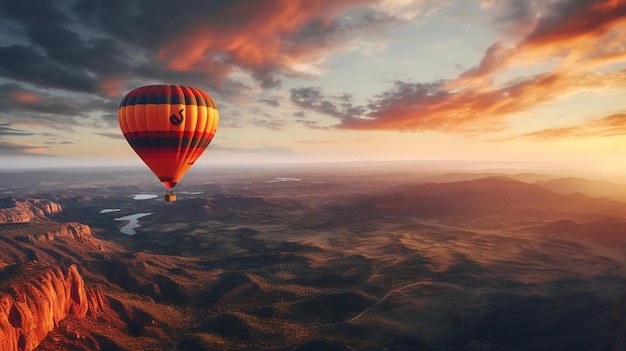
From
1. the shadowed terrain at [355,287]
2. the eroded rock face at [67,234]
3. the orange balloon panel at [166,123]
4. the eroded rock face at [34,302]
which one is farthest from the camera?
the eroded rock face at [67,234]

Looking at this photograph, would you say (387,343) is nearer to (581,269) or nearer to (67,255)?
(581,269)

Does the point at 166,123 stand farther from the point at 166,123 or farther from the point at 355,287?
the point at 355,287

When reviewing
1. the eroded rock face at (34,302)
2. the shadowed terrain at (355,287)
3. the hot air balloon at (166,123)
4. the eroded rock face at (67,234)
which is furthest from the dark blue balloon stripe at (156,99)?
the eroded rock face at (67,234)

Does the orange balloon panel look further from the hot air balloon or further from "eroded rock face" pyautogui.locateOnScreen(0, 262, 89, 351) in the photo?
"eroded rock face" pyautogui.locateOnScreen(0, 262, 89, 351)

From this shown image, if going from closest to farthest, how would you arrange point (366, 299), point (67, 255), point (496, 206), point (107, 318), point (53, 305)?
point (53, 305)
point (107, 318)
point (366, 299)
point (67, 255)
point (496, 206)

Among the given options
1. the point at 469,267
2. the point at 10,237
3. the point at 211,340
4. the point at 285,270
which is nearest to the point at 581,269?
the point at 469,267

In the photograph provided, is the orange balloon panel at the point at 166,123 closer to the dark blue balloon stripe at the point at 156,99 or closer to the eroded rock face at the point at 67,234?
the dark blue balloon stripe at the point at 156,99
